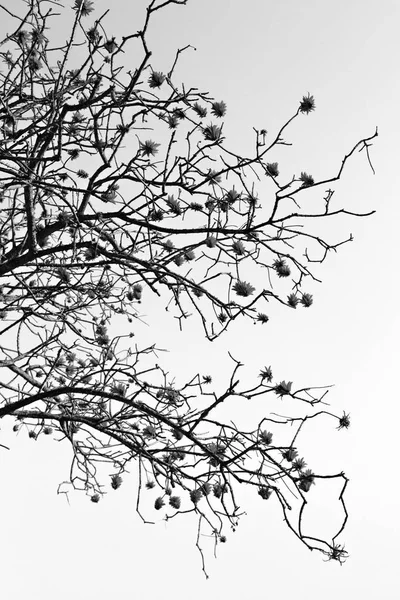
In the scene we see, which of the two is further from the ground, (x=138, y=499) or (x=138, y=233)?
(x=138, y=233)

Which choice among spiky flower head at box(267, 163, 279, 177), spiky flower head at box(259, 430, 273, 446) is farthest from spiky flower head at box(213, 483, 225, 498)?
spiky flower head at box(267, 163, 279, 177)

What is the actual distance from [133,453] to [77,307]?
1.13m

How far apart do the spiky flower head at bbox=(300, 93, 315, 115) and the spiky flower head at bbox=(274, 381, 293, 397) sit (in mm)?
1458

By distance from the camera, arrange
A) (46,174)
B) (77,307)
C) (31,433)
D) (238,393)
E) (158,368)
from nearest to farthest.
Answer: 1. (238,393)
2. (46,174)
3. (158,368)
4. (77,307)
5. (31,433)

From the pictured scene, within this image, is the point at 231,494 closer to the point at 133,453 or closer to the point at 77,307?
the point at 133,453

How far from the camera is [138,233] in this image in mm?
3820

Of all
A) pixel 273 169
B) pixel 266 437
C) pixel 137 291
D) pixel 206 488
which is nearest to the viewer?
pixel 266 437

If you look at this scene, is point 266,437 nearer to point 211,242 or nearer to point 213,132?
point 211,242

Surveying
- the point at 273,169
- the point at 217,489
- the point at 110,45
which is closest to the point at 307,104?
the point at 273,169

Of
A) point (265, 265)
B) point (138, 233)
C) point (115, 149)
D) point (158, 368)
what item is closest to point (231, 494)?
point (158, 368)

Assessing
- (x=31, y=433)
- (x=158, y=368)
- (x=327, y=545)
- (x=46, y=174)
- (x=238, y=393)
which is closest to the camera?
(x=327, y=545)

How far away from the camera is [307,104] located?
132 inches

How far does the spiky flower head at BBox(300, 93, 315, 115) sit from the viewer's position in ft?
11.0

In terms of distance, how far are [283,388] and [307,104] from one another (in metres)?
1.53
